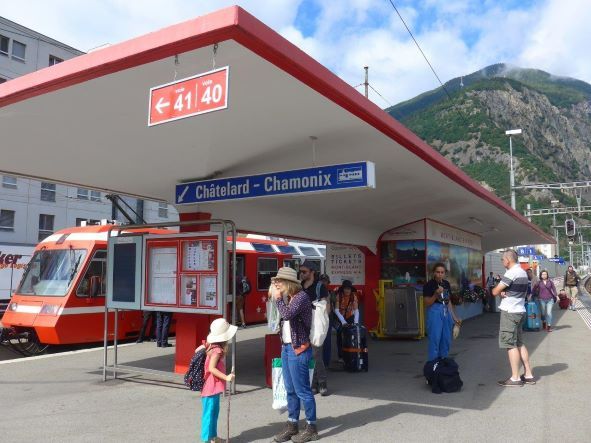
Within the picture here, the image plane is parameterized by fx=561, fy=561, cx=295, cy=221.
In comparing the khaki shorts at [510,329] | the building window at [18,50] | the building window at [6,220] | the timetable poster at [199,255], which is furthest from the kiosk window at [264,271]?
the building window at [18,50]

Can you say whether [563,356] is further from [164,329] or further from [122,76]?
[122,76]

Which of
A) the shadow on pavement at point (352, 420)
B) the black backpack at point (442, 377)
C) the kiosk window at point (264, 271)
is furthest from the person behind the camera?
the kiosk window at point (264, 271)

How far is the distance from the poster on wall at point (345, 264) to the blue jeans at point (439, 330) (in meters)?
6.70

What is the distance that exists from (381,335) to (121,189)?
267 inches

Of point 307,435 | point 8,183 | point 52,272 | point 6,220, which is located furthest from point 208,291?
point 8,183

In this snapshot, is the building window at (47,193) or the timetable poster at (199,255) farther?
the building window at (47,193)

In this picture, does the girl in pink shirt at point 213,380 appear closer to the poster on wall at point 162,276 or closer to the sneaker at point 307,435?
the sneaker at point 307,435

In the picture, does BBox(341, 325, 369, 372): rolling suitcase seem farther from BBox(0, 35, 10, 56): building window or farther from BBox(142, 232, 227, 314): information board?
BBox(0, 35, 10, 56): building window

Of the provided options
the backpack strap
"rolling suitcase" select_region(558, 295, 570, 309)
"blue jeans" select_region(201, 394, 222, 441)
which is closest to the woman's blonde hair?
"blue jeans" select_region(201, 394, 222, 441)

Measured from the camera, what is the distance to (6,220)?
31.2m

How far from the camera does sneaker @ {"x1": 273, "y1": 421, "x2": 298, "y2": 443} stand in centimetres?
516

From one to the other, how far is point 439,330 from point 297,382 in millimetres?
2905

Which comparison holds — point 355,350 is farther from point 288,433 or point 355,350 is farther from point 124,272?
point 124,272

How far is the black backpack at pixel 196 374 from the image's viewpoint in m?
4.99
